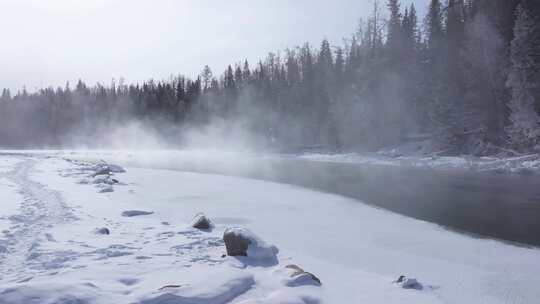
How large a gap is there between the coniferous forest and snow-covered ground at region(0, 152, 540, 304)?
→ 93.1 feet

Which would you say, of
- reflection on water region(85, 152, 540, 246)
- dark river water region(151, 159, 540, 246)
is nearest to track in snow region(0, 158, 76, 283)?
dark river water region(151, 159, 540, 246)

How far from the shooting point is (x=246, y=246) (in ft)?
27.0

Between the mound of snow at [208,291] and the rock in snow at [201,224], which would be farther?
the rock in snow at [201,224]

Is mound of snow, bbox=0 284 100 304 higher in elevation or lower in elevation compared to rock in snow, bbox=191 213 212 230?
higher

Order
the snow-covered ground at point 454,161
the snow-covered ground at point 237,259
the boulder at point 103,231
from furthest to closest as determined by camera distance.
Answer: the snow-covered ground at point 454,161, the boulder at point 103,231, the snow-covered ground at point 237,259

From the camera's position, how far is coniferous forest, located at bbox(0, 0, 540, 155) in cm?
3741

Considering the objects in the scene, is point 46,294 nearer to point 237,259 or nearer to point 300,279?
point 237,259

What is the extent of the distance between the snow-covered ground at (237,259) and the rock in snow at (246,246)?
21 cm

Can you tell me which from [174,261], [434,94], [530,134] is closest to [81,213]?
[174,261]

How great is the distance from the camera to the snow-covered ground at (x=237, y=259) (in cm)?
594

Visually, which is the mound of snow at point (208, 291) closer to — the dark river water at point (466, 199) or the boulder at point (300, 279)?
the boulder at point (300, 279)

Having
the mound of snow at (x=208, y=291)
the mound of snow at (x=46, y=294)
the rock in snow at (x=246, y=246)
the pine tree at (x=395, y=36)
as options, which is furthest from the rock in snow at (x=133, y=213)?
the pine tree at (x=395, y=36)

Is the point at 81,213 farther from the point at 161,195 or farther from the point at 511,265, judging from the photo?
the point at 511,265

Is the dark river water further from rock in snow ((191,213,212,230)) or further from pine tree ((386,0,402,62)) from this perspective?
pine tree ((386,0,402,62))
